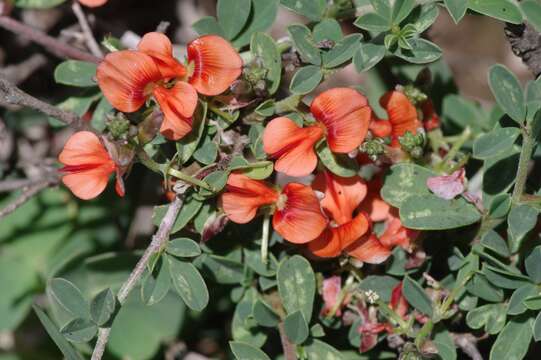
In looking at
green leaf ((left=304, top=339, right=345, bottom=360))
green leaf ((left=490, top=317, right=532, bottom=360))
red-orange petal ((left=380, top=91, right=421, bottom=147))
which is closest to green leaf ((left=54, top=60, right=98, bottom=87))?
red-orange petal ((left=380, top=91, right=421, bottom=147))

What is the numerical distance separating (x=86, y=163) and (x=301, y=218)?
51cm

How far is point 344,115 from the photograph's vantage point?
1.80 metres

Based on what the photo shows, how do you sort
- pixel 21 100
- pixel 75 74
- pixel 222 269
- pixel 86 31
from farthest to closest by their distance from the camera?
pixel 86 31
pixel 75 74
pixel 222 269
pixel 21 100

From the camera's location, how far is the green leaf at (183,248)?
6.08ft

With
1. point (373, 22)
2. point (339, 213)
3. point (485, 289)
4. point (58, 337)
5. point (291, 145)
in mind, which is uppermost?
point (373, 22)

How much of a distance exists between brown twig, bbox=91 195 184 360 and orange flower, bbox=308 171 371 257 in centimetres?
34

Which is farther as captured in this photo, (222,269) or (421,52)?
(222,269)

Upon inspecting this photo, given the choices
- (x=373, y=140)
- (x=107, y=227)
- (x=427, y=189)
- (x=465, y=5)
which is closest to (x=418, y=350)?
(x=427, y=189)

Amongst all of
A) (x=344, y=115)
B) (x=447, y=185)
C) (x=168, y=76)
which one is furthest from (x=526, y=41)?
(x=168, y=76)

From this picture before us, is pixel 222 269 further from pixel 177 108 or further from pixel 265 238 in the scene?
pixel 177 108

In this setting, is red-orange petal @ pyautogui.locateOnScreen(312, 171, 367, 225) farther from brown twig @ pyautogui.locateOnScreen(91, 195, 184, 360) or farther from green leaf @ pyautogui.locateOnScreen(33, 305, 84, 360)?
green leaf @ pyautogui.locateOnScreen(33, 305, 84, 360)

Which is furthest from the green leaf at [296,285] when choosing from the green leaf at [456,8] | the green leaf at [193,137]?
the green leaf at [456,8]

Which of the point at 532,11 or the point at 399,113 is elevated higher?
the point at 532,11

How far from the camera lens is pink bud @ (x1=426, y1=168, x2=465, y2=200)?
1952 mm
